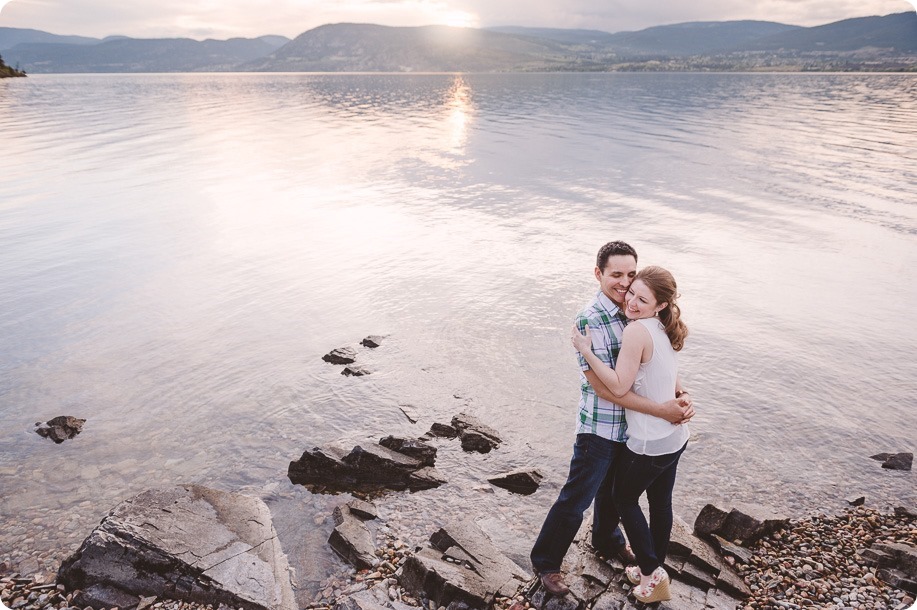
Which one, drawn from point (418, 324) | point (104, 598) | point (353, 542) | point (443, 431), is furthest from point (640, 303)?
point (418, 324)

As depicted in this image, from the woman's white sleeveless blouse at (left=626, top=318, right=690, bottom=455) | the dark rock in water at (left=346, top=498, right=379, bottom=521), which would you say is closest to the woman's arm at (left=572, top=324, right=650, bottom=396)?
the woman's white sleeveless blouse at (left=626, top=318, right=690, bottom=455)

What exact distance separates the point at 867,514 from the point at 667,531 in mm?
4145

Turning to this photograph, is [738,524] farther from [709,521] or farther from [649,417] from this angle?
[649,417]

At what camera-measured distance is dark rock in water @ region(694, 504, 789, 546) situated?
7.14 metres

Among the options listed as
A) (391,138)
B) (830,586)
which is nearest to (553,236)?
(830,586)

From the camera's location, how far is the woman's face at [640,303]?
5285mm

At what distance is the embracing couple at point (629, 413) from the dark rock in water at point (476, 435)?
3.49 meters

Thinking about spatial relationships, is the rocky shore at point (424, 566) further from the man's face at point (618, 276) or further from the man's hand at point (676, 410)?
the man's face at point (618, 276)

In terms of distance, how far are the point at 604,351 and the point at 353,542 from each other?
4294 millimetres

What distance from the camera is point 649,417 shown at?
18.3ft

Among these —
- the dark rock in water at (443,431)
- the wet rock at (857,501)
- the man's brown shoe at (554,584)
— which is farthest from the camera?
the dark rock in water at (443,431)

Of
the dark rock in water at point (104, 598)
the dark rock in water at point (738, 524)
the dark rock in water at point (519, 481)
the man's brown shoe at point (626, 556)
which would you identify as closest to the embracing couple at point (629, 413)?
the man's brown shoe at point (626, 556)

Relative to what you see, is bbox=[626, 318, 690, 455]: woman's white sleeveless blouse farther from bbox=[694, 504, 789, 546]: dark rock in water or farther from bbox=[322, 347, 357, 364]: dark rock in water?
bbox=[322, 347, 357, 364]: dark rock in water

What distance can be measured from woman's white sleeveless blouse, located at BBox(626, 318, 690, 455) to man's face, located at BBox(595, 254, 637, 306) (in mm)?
378
